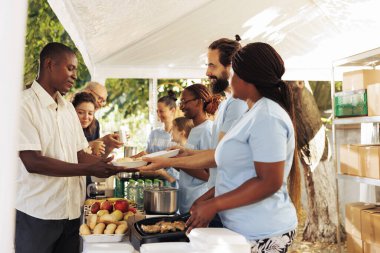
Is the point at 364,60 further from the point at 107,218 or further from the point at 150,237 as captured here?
the point at 150,237

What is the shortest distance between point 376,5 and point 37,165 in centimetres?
409

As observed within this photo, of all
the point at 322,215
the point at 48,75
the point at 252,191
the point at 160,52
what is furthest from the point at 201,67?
the point at 252,191

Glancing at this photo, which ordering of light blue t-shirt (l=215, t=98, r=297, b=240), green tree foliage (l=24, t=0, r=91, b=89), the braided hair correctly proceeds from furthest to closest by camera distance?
green tree foliage (l=24, t=0, r=91, b=89), the braided hair, light blue t-shirt (l=215, t=98, r=297, b=240)

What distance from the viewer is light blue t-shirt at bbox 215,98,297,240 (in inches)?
61.8

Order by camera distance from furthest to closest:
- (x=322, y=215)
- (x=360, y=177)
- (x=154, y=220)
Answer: (x=322, y=215) < (x=360, y=177) < (x=154, y=220)

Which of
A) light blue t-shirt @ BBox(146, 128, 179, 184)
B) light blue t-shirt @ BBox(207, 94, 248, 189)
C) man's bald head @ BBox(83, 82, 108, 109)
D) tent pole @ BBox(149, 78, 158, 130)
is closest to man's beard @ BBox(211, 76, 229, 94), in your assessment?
light blue t-shirt @ BBox(207, 94, 248, 189)

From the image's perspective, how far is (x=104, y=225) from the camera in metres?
1.99

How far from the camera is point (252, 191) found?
5.15 ft

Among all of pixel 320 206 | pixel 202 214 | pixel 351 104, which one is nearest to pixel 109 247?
pixel 202 214

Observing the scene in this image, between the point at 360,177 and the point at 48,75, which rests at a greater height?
the point at 48,75

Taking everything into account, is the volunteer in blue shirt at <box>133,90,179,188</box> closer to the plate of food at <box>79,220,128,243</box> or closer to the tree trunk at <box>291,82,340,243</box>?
the tree trunk at <box>291,82,340,243</box>

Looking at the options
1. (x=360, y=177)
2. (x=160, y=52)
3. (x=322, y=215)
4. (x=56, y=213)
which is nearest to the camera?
(x=56, y=213)

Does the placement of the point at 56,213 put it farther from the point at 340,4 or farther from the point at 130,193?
the point at 340,4

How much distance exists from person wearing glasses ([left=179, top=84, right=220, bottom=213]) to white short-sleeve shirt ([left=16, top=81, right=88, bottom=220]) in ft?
2.47
